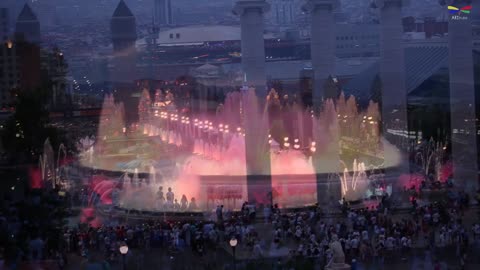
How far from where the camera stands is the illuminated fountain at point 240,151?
535 inches

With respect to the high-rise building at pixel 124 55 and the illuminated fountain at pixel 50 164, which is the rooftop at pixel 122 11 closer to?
the high-rise building at pixel 124 55

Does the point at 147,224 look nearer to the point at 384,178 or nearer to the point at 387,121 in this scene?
the point at 384,178

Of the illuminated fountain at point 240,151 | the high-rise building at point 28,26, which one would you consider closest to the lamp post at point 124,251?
the illuminated fountain at point 240,151

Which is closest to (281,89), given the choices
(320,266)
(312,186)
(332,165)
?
(332,165)

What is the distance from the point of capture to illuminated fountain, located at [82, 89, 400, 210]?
1358 cm

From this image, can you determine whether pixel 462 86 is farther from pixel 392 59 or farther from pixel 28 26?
pixel 28 26

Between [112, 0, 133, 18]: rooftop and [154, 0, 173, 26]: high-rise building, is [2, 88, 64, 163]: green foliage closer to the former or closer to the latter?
[112, 0, 133, 18]: rooftop

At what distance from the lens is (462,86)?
54.3 ft

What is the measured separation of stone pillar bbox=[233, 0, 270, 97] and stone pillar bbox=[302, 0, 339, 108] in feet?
6.81

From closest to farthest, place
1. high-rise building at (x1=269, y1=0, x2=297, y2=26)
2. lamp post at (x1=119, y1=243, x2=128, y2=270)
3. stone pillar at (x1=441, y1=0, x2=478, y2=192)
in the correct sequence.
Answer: lamp post at (x1=119, y1=243, x2=128, y2=270) < stone pillar at (x1=441, y1=0, x2=478, y2=192) < high-rise building at (x1=269, y1=0, x2=297, y2=26)

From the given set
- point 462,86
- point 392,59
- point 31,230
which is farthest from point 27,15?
point 31,230

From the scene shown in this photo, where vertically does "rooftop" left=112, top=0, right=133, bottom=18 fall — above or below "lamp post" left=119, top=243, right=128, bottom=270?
above

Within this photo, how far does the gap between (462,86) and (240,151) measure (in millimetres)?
4058

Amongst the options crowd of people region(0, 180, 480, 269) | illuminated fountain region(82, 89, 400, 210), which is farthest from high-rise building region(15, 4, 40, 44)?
crowd of people region(0, 180, 480, 269)
